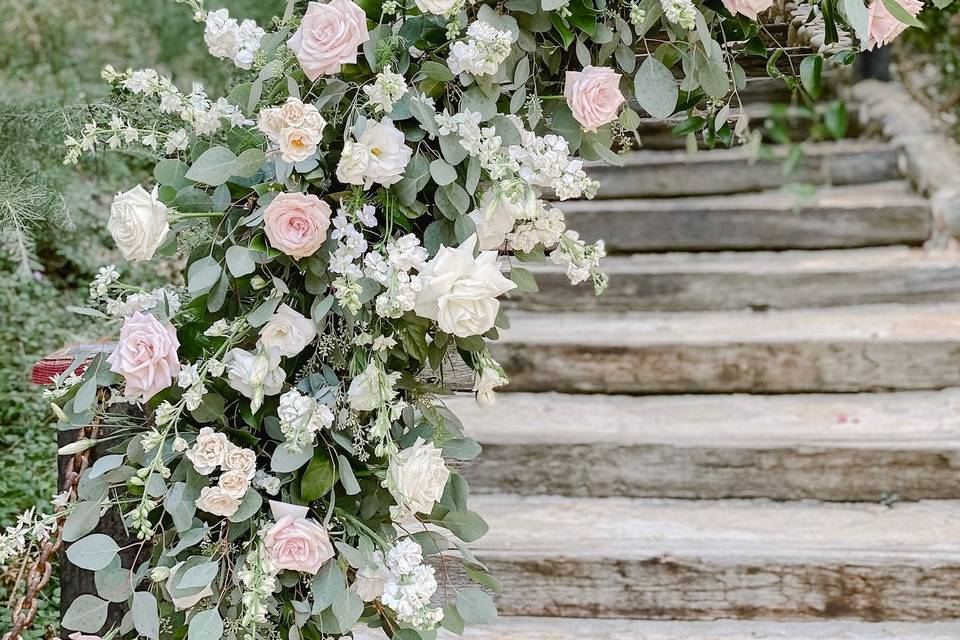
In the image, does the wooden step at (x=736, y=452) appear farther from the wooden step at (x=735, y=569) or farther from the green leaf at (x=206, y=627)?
the green leaf at (x=206, y=627)

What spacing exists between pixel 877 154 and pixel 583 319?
131 centimetres

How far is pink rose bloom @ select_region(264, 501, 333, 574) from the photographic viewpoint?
3.10 ft

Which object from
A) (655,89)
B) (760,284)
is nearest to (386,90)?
(655,89)

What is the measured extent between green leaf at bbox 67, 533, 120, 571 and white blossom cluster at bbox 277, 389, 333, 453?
0.25 meters

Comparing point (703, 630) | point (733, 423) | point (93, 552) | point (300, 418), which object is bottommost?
point (703, 630)

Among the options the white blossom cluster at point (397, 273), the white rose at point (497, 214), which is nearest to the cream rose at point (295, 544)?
the white blossom cluster at point (397, 273)

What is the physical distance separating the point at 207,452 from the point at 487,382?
33 cm

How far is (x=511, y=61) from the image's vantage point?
1.01m

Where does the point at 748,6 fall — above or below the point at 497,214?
above

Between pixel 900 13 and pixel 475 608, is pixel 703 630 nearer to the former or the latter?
pixel 475 608

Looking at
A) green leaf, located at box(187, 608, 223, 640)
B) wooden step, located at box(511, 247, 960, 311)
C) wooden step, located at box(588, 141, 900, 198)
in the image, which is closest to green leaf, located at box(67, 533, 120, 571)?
green leaf, located at box(187, 608, 223, 640)

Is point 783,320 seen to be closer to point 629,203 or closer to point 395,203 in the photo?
point 629,203

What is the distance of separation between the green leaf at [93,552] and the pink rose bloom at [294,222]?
39cm

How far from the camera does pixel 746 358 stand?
203cm
